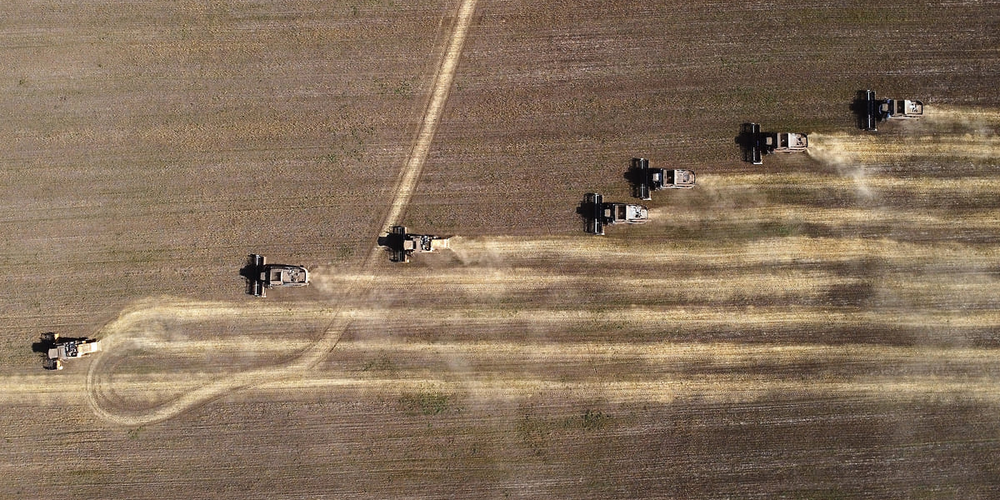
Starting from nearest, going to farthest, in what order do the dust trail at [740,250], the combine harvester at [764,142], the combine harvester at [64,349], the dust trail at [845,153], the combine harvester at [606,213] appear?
the combine harvester at [64,349], the combine harvester at [606,213], the combine harvester at [764,142], the dust trail at [740,250], the dust trail at [845,153]

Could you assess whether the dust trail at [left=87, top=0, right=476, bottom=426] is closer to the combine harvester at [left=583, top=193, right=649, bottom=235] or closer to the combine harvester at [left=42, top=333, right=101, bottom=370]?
the combine harvester at [left=42, top=333, right=101, bottom=370]

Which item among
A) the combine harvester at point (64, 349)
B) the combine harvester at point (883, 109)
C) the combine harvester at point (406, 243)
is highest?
the combine harvester at point (883, 109)

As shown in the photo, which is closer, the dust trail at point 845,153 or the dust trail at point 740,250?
the dust trail at point 740,250

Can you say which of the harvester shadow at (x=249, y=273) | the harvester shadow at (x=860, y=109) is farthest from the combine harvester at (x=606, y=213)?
the harvester shadow at (x=249, y=273)

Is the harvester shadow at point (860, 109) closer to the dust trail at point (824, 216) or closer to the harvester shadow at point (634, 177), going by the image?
the dust trail at point (824, 216)

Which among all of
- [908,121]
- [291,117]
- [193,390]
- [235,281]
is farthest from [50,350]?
[908,121]

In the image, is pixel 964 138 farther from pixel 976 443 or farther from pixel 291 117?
pixel 291 117

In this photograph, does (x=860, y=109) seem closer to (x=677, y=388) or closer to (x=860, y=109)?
(x=860, y=109)
